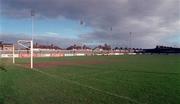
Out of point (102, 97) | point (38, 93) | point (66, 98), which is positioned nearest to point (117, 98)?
point (102, 97)

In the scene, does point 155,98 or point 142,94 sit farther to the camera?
point 142,94

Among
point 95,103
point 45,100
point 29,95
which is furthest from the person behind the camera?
point 29,95

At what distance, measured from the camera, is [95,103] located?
10.5 m

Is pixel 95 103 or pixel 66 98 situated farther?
pixel 66 98

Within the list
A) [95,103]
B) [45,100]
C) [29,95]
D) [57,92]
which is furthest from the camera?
[57,92]

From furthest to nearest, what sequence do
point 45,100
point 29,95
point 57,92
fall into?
point 57,92 < point 29,95 < point 45,100

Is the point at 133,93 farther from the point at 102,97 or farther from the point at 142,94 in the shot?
the point at 102,97

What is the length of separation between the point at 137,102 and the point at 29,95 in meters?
4.99

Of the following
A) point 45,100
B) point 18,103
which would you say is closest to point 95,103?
point 45,100

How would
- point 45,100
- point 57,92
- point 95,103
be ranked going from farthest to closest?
point 57,92 → point 45,100 → point 95,103

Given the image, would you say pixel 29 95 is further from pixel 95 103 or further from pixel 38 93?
pixel 95 103

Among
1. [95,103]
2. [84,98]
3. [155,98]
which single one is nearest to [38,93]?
[84,98]

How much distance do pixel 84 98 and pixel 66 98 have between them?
30.9 inches

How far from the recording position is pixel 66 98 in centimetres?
1166
